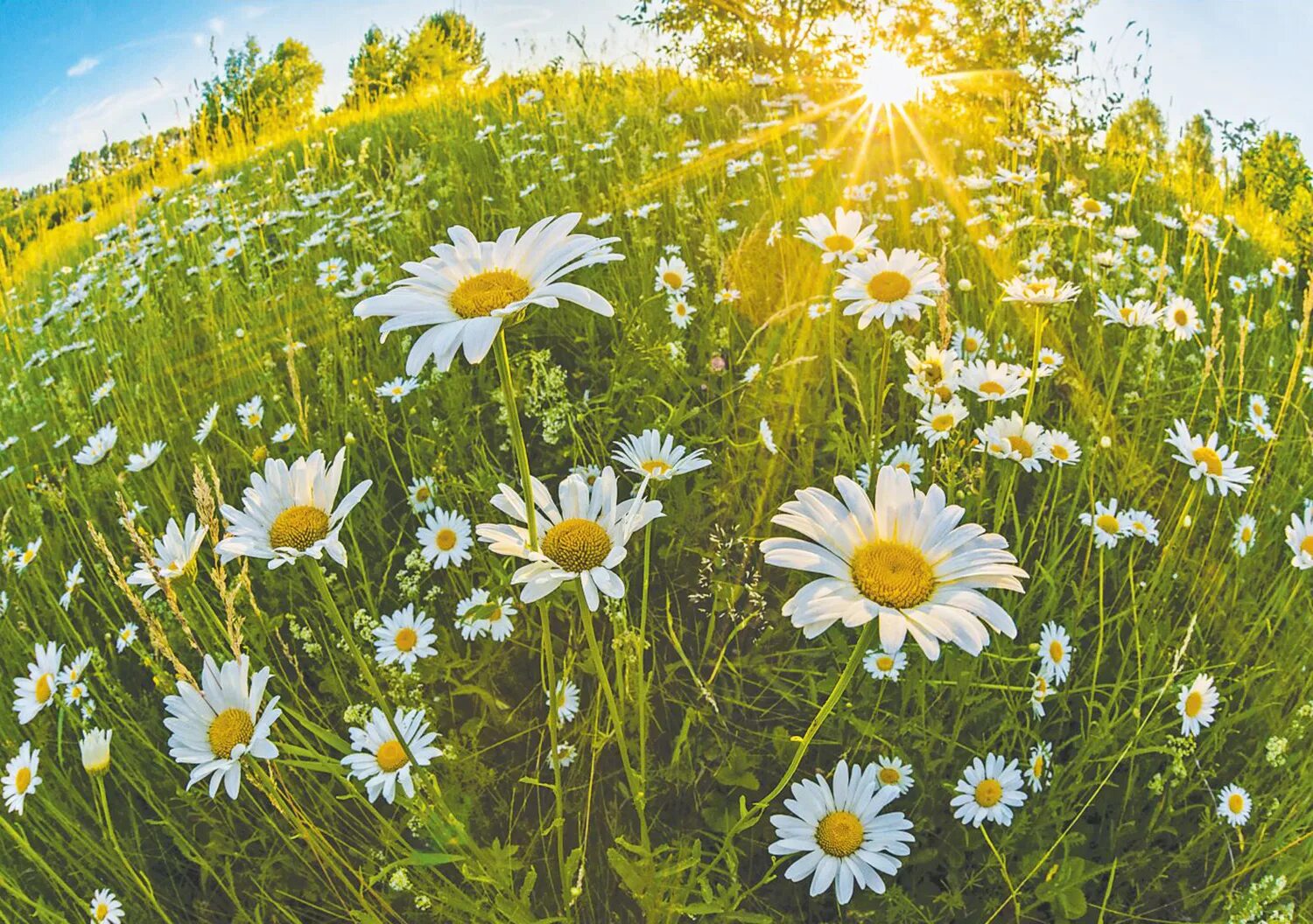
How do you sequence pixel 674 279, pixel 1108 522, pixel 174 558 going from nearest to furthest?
pixel 174 558 → pixel 1108 522 → pixel 674 279

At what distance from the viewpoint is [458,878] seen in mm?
1503

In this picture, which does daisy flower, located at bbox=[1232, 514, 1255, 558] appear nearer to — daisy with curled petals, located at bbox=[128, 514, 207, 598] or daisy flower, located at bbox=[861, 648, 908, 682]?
daisy flower, located at bbox=[861, 648, 908, 682]

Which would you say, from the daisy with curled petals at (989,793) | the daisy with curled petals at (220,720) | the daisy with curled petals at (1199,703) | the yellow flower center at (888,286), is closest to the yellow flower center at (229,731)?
the daisy with curled petals at (220,720)

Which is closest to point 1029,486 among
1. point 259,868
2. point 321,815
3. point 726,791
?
point 726,791

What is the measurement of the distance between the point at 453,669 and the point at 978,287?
7.96 feet

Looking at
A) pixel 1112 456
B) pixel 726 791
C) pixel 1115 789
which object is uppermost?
pixel 1112 456

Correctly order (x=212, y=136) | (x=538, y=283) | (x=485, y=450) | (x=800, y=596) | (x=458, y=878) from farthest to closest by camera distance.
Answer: (x=212, y=136), (x=485, y=450), (x=458, y=878), (x=538, y=283), (x=800, y=596)

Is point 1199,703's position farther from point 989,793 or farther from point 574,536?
point 574,536

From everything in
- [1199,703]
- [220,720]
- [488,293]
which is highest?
[488,293]

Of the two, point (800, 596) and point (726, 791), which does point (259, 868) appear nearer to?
point (726, 791)

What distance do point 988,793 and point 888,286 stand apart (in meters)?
1.17

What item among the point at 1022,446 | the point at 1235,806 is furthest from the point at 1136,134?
the point at 1235,806

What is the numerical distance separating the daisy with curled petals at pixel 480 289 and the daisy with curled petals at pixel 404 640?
95cm

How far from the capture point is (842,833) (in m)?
1.27
